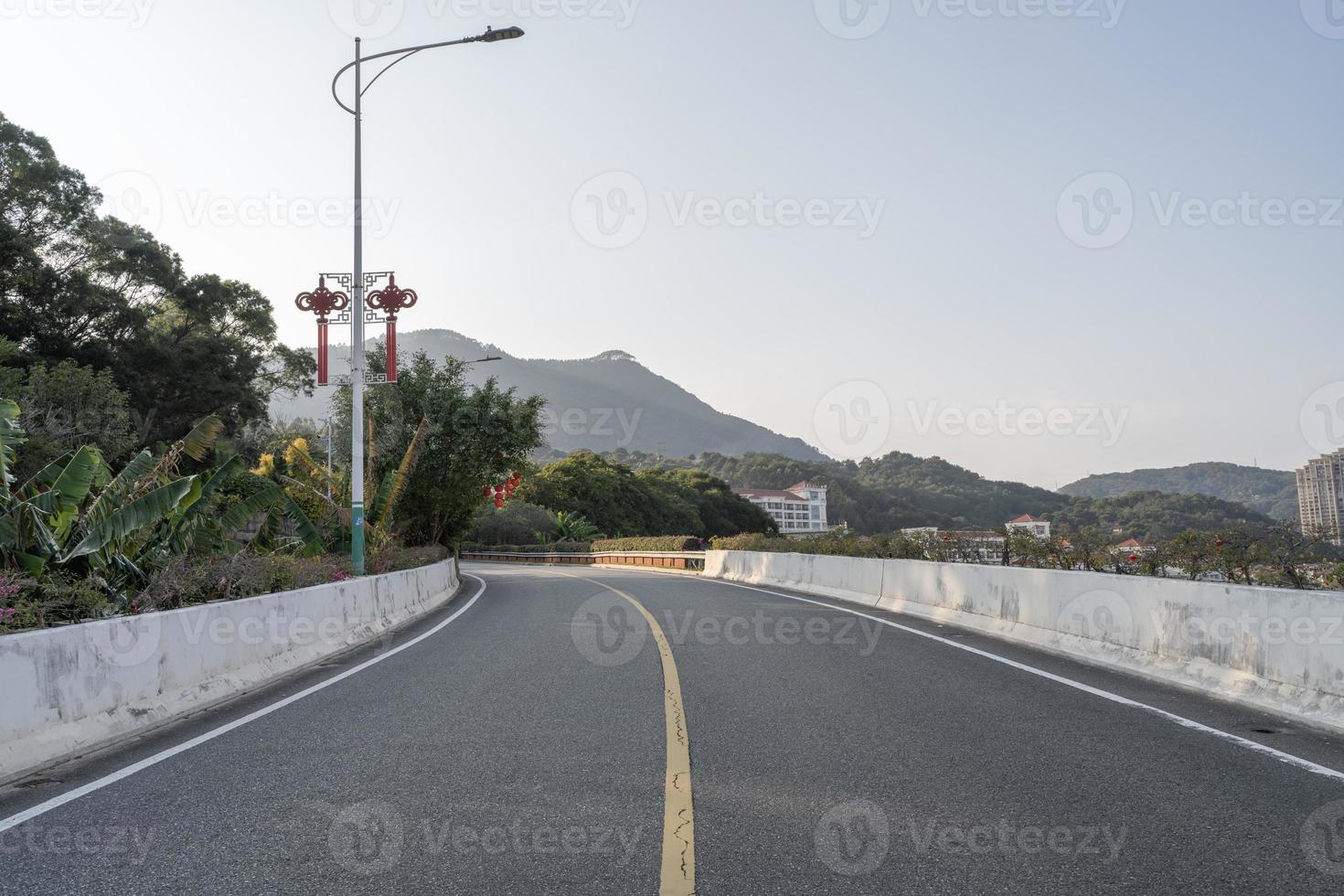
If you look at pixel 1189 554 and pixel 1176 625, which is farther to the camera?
pixel 1189 554

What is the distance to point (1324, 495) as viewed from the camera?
50.5ft

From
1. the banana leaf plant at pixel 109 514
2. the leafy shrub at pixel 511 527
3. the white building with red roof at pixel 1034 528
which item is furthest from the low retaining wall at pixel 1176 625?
the leafy shrub at pixel 511 527

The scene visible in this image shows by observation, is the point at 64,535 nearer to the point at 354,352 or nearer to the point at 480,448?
the point at 354,352

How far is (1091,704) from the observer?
8.01 meters

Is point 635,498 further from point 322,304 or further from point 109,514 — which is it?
point 109,514

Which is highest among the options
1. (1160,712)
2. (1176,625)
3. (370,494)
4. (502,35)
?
(502,35)

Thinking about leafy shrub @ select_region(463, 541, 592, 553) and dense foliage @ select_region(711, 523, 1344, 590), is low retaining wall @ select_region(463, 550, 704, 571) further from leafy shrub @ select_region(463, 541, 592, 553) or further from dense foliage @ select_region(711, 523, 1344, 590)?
dense foliage @ select_region(711, 523, 1344, 590)

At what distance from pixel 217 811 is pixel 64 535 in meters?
8.56

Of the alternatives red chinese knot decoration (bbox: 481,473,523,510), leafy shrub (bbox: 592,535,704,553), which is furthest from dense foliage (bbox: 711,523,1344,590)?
red chinese knot decoration (bbox: 481,473,523,510)

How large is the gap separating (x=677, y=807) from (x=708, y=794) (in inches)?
12.0

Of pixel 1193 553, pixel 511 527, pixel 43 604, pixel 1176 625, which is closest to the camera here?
pixel 43 604

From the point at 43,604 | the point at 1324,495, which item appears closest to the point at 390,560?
the point at 43,604

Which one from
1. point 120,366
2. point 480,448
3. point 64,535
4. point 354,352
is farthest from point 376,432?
point 64,535

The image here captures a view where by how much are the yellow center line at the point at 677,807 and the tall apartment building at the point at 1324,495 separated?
7.20 metres
